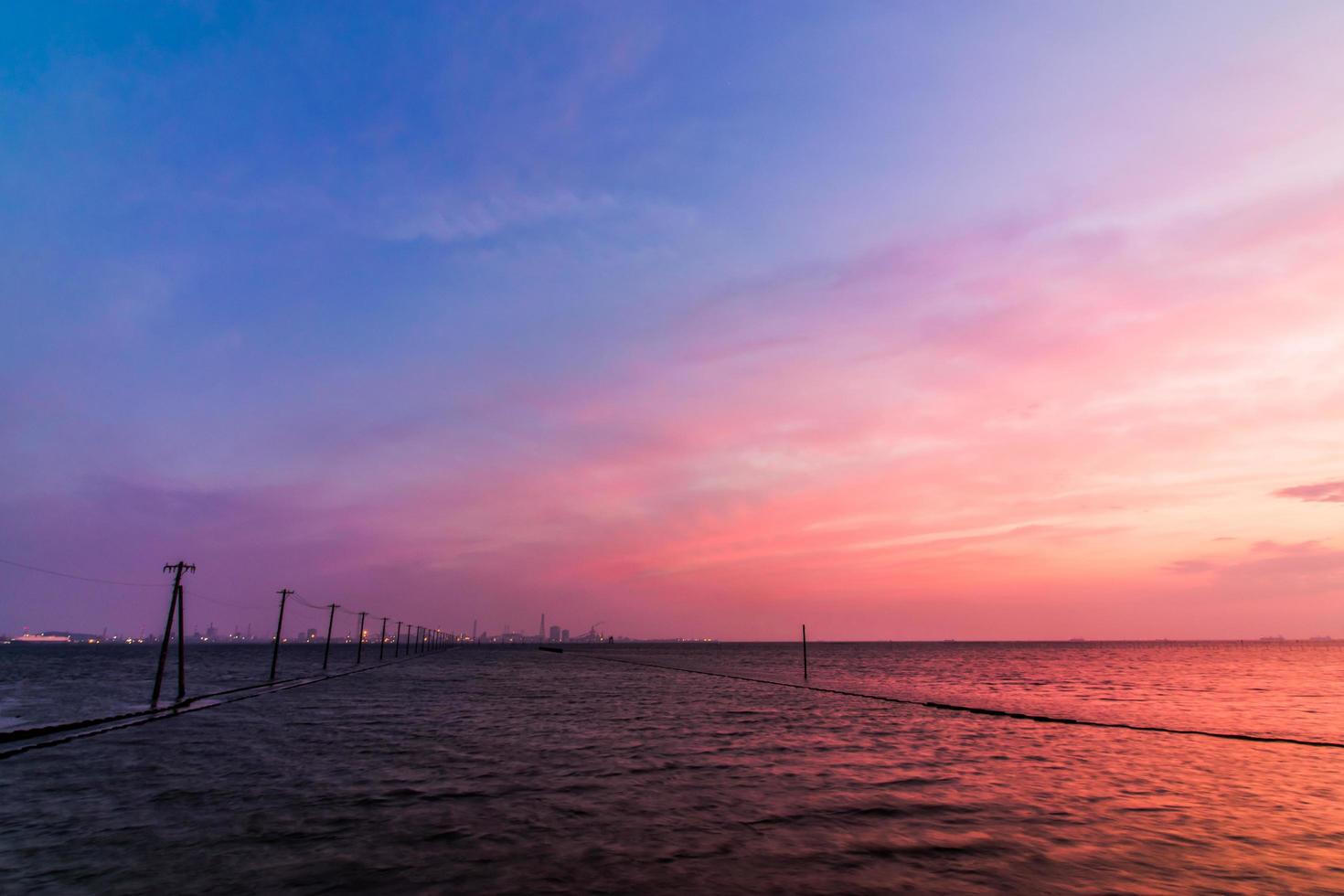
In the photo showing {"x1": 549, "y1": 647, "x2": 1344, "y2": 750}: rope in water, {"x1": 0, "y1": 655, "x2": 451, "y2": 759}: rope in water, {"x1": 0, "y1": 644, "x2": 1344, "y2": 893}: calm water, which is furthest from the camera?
{"x1": 549, "y1": 647, "x2": 1344, "y2": 750}: rope in water

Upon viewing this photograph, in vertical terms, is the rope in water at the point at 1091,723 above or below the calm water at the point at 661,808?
below

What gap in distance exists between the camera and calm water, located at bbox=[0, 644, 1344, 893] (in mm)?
11883

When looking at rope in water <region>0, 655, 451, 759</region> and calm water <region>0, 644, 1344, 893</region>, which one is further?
rope in water <region>0, 655, 451, 759</region>

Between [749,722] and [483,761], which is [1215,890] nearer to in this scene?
[483,761]

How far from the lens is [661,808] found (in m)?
16.9

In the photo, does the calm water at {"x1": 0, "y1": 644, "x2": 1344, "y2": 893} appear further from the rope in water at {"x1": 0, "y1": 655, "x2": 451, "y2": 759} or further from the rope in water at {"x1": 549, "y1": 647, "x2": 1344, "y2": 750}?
the rope in water at {"x1": 549, "y1": 647, "x2": 1344, "y2": 750}

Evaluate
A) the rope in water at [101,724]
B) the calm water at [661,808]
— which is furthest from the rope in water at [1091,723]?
the rope in water at [101,724]

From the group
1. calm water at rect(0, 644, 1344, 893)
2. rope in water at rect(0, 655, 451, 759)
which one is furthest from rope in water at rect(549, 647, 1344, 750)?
rope in water at rect(0, 655, 451, 759)

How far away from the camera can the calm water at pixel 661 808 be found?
11883 mm

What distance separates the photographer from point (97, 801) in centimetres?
1728

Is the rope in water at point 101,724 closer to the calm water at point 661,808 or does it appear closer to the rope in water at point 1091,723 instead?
the calm water at point 661,808

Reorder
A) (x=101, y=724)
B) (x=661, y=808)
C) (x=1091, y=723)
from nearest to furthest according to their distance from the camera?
(x=661, y=808)
(x=101, y=724)
(x=1091, y=723)

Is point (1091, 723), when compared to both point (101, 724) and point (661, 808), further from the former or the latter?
point (101, 724)

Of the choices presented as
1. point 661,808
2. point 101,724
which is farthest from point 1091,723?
point 101,724
